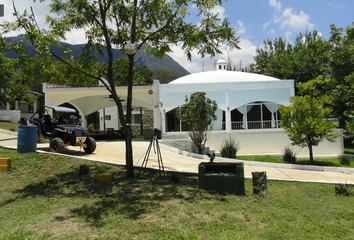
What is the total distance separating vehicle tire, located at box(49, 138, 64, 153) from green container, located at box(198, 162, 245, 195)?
5670 millimetres

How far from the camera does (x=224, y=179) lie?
6.15 meters

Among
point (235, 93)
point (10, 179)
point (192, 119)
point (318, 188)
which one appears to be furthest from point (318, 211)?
point (235, 93)

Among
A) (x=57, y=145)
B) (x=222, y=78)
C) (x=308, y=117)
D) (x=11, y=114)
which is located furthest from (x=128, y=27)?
(x=11, y=114)

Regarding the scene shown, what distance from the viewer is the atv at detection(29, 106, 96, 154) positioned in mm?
9734

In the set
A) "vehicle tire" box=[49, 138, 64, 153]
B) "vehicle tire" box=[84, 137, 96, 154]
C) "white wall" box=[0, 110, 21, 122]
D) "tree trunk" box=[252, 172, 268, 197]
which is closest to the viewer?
"tree trunk" box=[252, 172, 268, 197]

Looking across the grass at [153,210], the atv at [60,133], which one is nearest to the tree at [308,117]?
the grass at [153,210]

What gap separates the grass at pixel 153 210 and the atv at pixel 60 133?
2413mm

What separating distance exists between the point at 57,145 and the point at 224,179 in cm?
638

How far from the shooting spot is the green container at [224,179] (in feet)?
20.0

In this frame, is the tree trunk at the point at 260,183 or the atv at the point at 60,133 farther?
the atv at the point at 60,133

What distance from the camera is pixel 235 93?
20.8 m

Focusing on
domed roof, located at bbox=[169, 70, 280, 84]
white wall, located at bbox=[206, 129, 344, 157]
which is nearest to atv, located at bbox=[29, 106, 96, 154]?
white wall, located at bbox=[206, 129, 344, 157]

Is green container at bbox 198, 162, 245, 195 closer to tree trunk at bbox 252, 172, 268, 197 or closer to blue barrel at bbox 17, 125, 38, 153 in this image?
tree trunk at bbox 252, 172, 268, 197

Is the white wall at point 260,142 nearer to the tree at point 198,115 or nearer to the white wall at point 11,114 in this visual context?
the tree at point 198,115
